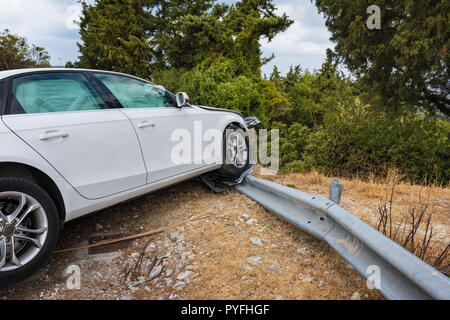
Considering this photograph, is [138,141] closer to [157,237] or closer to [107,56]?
[157,237]

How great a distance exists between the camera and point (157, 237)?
10.8ft

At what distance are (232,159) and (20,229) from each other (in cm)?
269

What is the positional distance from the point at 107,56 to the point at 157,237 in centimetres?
2298

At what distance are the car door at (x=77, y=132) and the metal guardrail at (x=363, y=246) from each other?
1570 mm

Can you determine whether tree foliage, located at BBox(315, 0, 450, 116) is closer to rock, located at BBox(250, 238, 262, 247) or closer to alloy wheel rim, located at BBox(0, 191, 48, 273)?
rock, located at BBox(250, 238, 262, 247)

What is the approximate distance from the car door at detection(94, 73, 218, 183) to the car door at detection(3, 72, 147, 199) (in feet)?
0.49

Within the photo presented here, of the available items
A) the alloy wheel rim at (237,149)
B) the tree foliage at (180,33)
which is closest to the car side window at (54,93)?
the alloy wheel rim at (237,149)

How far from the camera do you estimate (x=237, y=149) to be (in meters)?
4.53

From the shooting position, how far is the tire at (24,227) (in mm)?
2244

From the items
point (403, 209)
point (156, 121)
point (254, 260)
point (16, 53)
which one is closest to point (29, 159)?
point (156, 121)

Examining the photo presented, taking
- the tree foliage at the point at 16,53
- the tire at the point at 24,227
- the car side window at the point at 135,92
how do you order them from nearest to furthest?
the tire at the point at 24,227
the car side window at the point at 135,92
the tree foliage at the point at 16,53

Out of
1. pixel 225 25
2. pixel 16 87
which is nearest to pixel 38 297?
pixel 16 87

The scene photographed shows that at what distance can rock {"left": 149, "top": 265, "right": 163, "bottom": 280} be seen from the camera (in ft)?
8.69

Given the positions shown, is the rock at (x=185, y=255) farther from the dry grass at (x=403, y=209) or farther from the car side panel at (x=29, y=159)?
the dry grass at (x=403, y=209)
